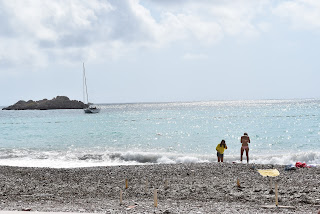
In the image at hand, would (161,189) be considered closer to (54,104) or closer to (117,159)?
(117,159)

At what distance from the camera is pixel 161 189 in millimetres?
14312

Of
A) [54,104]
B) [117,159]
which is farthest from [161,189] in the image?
[54,104]

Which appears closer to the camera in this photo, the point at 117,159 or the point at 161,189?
the point at 161,189

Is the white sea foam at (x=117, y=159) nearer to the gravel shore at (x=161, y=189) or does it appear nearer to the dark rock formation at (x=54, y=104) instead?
the gravel shore at (x=161, y=189)

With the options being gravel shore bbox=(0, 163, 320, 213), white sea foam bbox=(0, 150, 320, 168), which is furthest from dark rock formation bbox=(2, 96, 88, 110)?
gravel shore bbox=(0, 163, 320, 213)

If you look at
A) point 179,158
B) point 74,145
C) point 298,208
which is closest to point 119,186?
point 298,208

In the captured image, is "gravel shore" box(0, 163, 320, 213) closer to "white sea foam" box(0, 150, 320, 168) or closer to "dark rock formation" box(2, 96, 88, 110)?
"white sea foam" box(0, 150, 320, 168)

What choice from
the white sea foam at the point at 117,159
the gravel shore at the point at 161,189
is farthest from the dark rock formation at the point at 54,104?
the gravel shore at the point at 161,189

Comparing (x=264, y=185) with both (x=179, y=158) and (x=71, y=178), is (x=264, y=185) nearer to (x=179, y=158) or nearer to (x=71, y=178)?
(x=71, y=178)

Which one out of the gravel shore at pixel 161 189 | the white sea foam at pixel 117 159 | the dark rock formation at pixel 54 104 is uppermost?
the dark rock formation at pixel 54 104

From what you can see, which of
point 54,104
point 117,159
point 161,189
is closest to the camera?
point 161,189

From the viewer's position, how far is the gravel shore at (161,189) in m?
10.8

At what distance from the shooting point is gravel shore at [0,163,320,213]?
1083 cm

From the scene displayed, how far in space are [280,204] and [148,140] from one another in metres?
28.7
